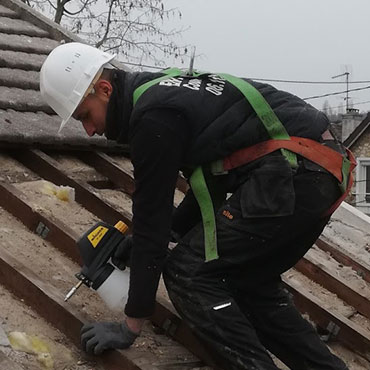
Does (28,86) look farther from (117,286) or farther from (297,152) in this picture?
(297,152)

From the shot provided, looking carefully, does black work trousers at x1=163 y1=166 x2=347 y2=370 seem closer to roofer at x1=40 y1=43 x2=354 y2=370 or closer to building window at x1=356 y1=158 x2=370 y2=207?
roofer at x1=40 y1=43 x2=354 y2=370

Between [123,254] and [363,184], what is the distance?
72.4 feet

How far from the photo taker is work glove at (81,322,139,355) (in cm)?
290

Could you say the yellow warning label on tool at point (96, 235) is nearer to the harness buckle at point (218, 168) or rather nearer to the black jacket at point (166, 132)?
the black jacket at point (166, 132)

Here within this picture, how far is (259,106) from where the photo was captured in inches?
→ 112

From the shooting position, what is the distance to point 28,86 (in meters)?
5.25

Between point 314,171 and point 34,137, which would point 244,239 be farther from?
point 34,137

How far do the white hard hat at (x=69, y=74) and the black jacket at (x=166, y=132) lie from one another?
154 millimetres

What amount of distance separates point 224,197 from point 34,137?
192cm

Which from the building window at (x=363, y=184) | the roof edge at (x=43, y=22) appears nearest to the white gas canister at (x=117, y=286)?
the roof edge at (x=43, y=22)

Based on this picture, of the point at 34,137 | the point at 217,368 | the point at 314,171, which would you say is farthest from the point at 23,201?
the point at 314,171

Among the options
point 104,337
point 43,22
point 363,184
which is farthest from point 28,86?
point 363,184

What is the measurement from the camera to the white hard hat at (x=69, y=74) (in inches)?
116

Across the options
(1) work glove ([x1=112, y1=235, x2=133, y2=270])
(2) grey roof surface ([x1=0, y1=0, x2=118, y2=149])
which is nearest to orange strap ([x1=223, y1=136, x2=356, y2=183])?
(1) work glove ([x1=112, y1=235, x2=133, y2=270])
